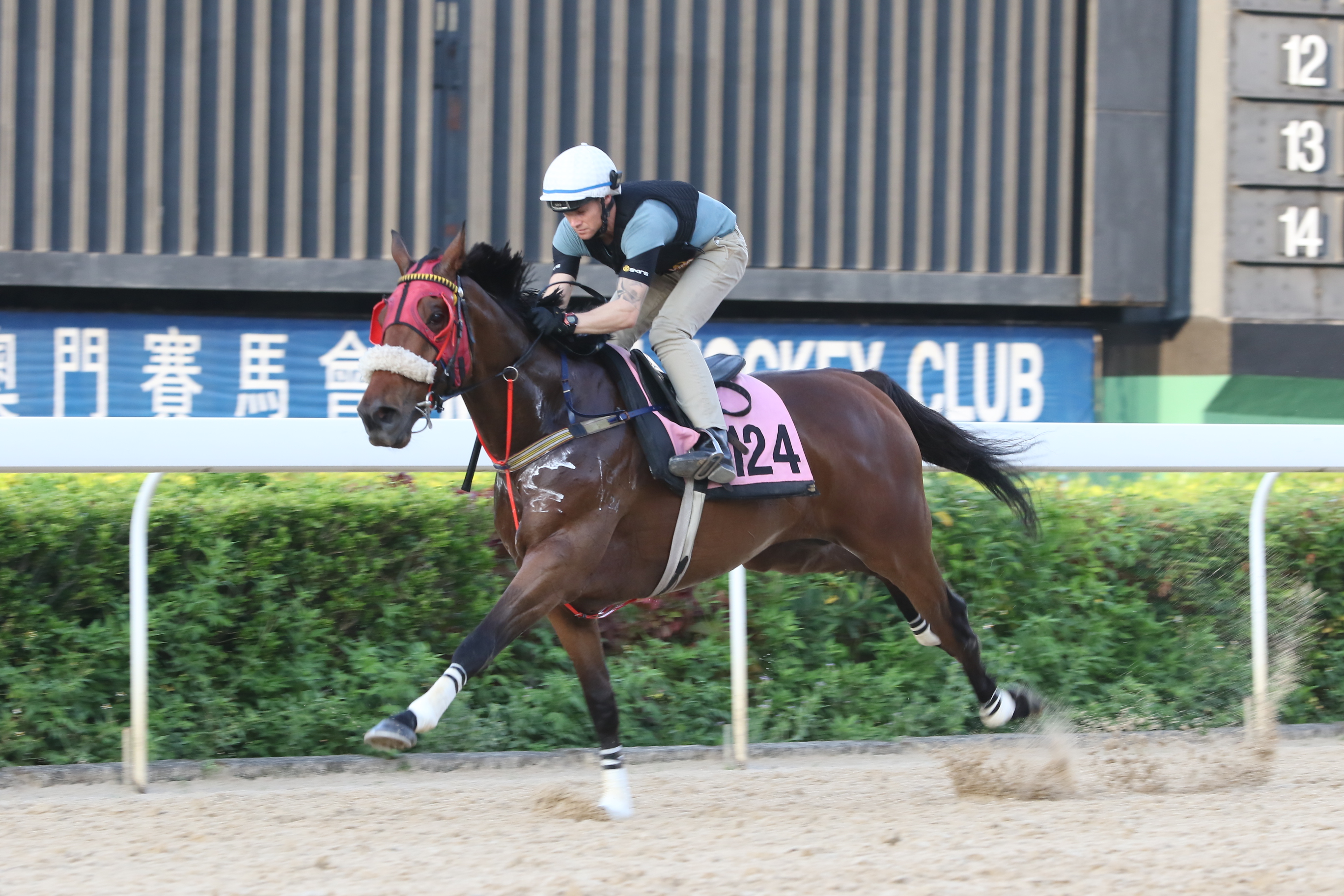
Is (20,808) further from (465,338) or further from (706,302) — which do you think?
(706,302)

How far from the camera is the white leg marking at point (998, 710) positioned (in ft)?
14.3

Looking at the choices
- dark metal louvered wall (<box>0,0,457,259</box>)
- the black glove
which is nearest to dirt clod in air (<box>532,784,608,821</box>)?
the black glove

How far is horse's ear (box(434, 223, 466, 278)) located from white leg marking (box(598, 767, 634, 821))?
1.51m

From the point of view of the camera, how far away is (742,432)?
4051 millimetres

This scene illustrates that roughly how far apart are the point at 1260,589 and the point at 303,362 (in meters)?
6.94

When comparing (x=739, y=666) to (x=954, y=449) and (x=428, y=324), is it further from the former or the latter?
(x=428, y=324)

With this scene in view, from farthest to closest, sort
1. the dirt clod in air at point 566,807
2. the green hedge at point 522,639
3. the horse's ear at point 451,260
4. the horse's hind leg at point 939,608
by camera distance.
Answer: the green hedge at point 522,639, the horse's hind leg at point 939,608, the dirt clod in air at point 566,807, the horse's ear at point 451,260

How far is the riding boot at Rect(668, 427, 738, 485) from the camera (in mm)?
3752

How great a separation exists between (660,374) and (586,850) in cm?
142

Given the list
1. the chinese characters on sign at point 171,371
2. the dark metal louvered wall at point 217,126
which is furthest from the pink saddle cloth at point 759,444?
the chinese characters on sign at point 171,371

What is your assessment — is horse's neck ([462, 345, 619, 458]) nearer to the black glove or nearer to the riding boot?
the black glove

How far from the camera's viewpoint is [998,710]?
435 cm

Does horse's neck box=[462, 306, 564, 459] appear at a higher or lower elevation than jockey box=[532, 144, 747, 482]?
lower

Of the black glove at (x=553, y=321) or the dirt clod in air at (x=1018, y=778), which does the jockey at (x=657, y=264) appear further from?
the dirt clod in air at (x=1018, y=778)
